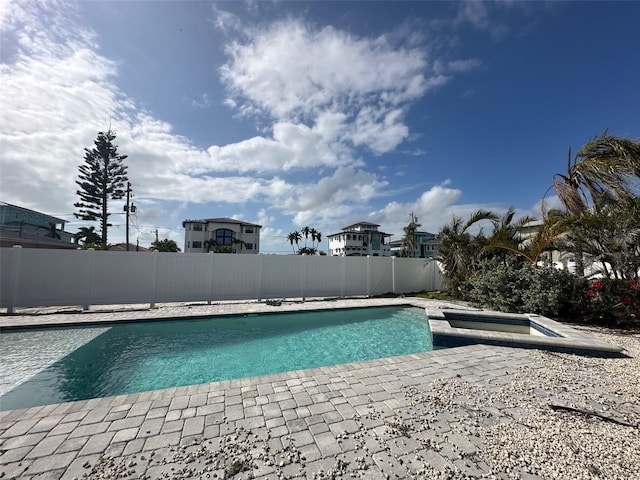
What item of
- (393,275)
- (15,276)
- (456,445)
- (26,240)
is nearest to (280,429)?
(456,445)

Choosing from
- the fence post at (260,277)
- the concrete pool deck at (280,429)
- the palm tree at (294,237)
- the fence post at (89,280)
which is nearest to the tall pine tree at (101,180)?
the fence post at (89,280)

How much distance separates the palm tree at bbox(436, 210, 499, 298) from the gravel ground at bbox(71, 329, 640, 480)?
25.6ft

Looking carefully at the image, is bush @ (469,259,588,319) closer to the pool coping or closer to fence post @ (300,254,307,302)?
the pool coping

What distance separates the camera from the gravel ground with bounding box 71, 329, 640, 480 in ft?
6.49

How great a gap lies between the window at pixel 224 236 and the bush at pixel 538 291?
35.6 metres

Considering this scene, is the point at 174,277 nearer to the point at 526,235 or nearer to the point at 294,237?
the point at 526,235

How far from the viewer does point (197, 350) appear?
584 centimetres

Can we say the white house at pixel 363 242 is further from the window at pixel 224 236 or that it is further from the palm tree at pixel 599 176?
the palm tree at pixel 599 176

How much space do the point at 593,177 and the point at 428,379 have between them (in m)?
8.00

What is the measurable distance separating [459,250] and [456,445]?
9952 mm

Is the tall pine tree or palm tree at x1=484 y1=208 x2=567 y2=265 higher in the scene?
the tall pine tree

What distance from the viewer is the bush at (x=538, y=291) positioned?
7359mm

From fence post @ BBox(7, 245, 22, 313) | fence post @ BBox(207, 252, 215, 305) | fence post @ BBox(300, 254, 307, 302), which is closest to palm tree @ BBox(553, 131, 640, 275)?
fence post @ BBox(300, 254, 307, 302)

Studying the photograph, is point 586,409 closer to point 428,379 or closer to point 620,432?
point 620,432
